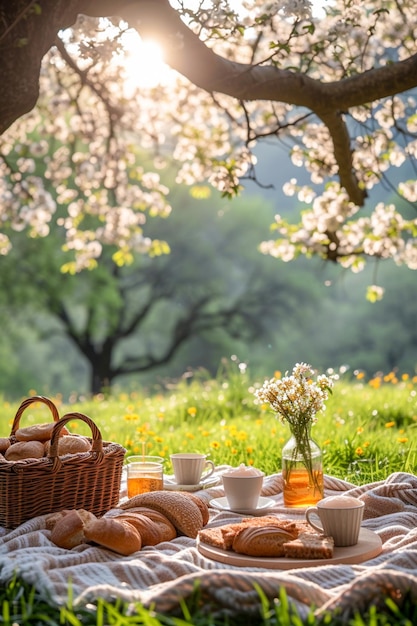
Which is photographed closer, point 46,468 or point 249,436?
point 46,468

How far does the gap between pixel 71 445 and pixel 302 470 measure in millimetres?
1114

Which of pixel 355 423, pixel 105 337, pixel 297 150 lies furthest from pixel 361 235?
pixel 105 337

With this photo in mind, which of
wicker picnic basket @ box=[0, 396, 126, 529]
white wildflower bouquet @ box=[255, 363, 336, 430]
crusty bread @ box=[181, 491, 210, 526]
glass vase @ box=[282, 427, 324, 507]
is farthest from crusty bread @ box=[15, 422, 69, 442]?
glass vase @ box=[282, 427, 324, 507]

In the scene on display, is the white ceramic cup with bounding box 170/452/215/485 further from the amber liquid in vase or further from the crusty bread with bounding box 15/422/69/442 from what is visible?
the crusty bread with bounding box 15/422/69/442

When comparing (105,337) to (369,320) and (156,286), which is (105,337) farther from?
(369,320)

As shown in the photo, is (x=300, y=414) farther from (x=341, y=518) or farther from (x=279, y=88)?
(x=279, y=88)

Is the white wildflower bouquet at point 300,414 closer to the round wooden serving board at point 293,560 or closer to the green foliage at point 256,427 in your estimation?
the round wooden serving board at point 293,560

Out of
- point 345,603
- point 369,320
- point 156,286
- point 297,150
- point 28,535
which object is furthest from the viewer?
point 369,320

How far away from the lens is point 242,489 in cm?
372

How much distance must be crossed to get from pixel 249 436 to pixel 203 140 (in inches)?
120

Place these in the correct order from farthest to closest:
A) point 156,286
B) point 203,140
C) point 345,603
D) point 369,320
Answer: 1. point 369,320
2. point 156,286
3. point 203,140
4. point 345,603

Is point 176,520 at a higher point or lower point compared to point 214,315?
lower

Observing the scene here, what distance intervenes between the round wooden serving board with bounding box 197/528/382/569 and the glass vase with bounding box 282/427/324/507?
614 mm

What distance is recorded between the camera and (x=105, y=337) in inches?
811
